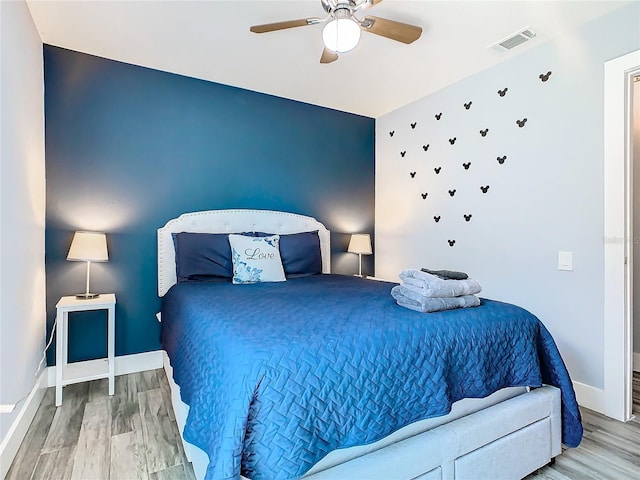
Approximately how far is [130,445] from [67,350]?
4.07 ft

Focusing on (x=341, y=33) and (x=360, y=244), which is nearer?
(x=341, y=33)

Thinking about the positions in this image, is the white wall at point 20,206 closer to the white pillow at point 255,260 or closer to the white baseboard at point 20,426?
the white baseboard at point 20,426

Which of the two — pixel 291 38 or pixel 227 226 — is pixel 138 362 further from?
pixel 291 38

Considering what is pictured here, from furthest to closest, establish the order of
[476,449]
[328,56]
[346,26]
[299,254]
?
[299,254] < [328,56] < [346,26] < [476,449]

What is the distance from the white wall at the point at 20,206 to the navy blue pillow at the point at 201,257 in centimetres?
90

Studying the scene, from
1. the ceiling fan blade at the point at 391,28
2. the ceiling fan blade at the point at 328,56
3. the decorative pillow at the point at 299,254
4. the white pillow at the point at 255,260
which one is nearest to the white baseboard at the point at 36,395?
the white pillow at the point at 255,260

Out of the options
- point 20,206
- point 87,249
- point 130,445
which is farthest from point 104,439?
point 20,206

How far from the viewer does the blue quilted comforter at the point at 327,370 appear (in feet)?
3.37

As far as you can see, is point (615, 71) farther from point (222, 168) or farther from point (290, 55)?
point (222, 168)

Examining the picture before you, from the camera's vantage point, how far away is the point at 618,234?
6.90 ft

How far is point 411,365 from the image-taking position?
131 cm

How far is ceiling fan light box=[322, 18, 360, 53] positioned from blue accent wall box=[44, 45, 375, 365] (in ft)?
5.74

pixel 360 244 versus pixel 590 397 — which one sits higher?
pixel 360 244

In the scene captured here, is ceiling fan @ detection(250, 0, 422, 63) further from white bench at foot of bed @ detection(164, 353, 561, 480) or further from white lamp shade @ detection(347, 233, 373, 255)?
white lamp shade @ detection(347, 233, 373, 255)
